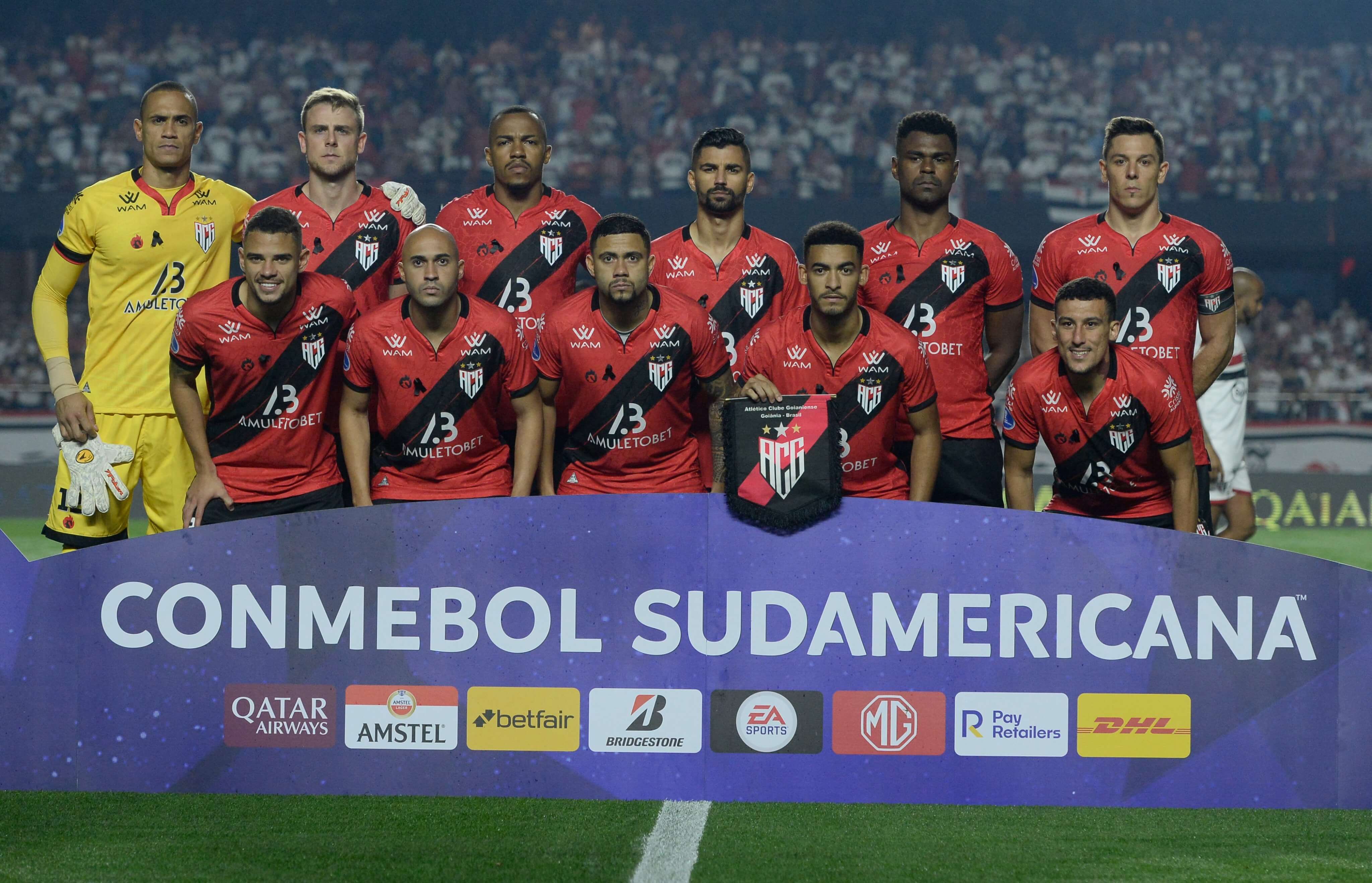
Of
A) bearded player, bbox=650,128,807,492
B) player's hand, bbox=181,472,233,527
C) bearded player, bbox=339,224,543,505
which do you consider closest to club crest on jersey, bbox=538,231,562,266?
→ bearded player, bbox=650,128,807,492

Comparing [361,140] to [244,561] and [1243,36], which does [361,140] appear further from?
[1243,36]

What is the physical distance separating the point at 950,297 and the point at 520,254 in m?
1.71

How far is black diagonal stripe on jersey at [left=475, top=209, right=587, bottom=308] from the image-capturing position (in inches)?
211

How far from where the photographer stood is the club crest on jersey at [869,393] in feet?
15.0

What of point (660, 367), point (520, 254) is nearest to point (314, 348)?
point (520, 254)

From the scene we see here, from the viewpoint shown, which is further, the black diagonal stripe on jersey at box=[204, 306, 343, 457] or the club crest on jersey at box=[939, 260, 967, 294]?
the club crest on jersey at box=[939, 260, 967, 294]

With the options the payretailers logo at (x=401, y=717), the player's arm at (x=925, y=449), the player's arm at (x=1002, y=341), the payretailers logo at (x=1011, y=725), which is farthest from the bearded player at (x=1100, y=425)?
the payretailers logo at (x=401, y=717)

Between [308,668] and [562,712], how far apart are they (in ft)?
2.54

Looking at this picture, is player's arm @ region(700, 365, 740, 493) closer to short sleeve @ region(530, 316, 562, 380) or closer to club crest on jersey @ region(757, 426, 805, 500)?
club crest on jersey @ region(757, 426, 805, 500)

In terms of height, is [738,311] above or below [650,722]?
above

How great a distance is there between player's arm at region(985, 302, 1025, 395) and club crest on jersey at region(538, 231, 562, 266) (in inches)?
68.3

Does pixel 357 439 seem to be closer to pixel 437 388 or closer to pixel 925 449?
pixel 437 388

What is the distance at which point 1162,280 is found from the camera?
5027 mm

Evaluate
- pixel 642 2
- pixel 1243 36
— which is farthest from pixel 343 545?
pixel 1243 36
